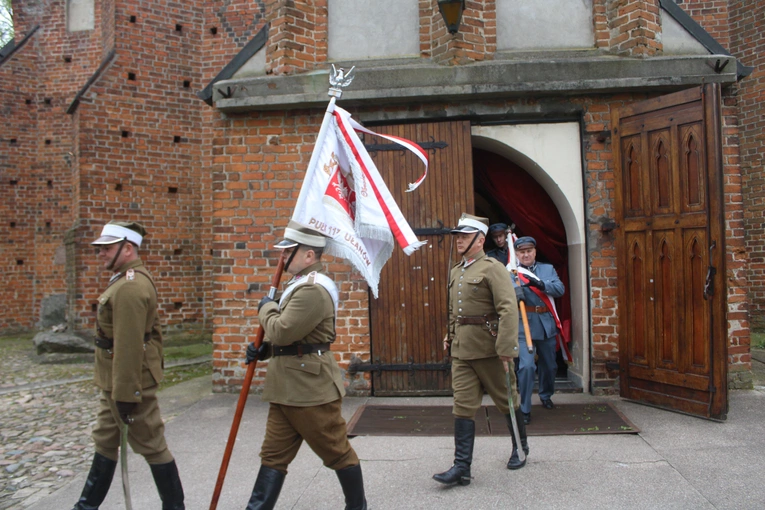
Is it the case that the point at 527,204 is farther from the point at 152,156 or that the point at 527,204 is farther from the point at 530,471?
the point at 152,156

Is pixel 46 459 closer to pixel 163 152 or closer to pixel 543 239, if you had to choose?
pixel 543 239

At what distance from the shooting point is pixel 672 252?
5684 millimetres

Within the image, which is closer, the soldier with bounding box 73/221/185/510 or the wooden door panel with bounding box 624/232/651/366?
the soldier with bounding box 73/221/185/510

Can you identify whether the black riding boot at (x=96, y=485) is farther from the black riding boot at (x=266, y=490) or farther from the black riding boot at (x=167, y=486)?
the black riding boot at (x=266, y=490)

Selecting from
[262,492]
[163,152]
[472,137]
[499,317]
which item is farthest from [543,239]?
[163,152]

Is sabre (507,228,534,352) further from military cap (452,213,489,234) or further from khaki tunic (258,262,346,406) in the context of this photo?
khaki tunic (258,262,346,406)

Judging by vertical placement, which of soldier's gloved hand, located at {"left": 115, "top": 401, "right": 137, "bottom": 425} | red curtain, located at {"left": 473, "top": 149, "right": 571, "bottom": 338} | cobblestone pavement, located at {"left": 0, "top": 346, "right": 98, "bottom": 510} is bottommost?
cobblestone pavement, located at {"left": 0, "top": 346, "right": 98, "bottom": 510}

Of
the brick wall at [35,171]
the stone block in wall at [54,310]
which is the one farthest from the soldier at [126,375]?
the stone block in wall at [54,310]

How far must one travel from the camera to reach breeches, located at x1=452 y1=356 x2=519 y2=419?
414 cm

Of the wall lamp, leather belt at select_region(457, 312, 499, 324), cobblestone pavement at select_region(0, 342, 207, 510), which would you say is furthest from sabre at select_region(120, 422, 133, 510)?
the wall lamp

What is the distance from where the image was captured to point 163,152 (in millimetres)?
11656

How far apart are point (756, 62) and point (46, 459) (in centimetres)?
1251

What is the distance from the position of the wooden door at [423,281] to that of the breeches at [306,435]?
10.4ft

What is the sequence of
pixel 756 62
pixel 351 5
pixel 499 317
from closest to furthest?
1. pixel 499 317
2. pixel 351 5
3. pixel 756 62
